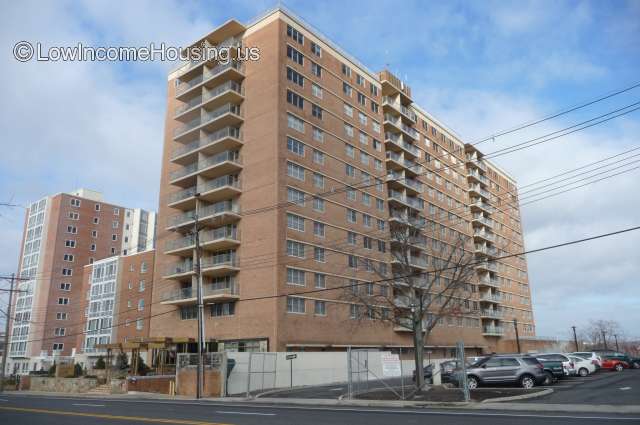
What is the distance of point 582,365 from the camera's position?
3650 centimetres

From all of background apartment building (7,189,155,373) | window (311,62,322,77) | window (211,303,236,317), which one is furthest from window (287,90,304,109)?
background apartment building (7,189,155,373)

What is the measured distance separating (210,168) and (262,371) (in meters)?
21.4

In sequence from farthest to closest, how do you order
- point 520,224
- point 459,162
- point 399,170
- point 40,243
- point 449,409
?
1. point 520,224
2. point 40,243
3. point 459,162
4. point 399,170
5. point 449,409

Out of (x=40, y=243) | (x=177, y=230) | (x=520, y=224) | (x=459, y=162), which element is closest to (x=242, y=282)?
(x=177, y=230)

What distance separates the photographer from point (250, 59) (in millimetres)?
50531

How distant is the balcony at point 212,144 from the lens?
159 ft

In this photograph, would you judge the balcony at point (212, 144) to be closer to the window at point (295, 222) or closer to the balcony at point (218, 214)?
the balcony at point (218, 214)

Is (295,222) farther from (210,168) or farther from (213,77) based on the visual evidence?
(213,77)

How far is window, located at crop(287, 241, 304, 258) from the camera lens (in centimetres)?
4453

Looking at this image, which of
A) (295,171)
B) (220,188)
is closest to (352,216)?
(295,171)

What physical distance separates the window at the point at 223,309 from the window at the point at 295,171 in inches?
493

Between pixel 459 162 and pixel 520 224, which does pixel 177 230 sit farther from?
pixel 520 224

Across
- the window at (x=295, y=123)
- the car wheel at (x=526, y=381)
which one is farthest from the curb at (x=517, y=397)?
the window at (x=295, y=123)

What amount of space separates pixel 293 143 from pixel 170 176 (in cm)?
1548
